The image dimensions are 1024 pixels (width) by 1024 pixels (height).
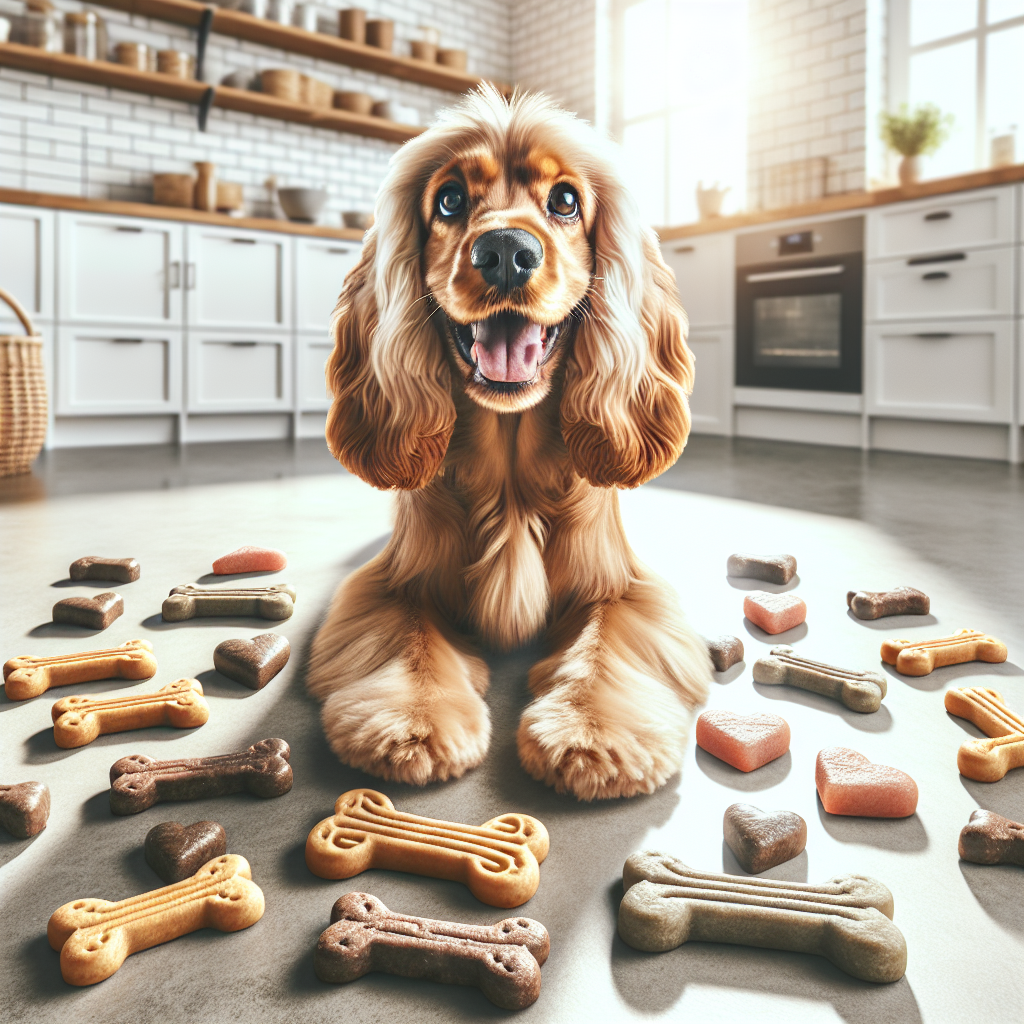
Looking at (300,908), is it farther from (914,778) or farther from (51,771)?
(914,778)

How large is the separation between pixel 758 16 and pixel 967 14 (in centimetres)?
147

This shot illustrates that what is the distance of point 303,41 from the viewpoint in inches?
241

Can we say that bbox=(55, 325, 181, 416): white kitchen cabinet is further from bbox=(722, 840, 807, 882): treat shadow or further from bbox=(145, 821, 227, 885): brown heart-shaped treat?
bbox=(722, 840, 807, 882): treat shadow

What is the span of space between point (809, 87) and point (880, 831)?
234 inches

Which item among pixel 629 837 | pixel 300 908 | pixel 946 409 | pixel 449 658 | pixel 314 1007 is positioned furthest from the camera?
pixel 946 409

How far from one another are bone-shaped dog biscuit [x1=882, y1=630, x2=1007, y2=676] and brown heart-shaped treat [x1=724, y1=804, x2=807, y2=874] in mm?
620

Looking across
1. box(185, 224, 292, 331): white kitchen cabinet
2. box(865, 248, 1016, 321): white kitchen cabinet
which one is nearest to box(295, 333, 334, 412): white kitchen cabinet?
box(185, 224, 292, 331): white kitchen cabinet

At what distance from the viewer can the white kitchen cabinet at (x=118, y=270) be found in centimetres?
478

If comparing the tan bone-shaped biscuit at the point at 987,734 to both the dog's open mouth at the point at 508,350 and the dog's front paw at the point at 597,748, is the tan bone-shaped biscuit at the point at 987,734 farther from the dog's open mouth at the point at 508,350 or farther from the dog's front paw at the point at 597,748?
the dog's open mouth at the point at 508,350

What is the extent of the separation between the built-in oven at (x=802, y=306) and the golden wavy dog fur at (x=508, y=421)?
381 cm

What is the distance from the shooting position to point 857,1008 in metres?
0.65

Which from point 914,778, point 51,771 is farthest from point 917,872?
point 51,771

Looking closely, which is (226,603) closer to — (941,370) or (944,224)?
(941,370)


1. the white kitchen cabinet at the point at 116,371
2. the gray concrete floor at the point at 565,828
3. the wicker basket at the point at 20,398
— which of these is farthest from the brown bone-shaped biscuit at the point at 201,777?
the white kitchen cabinet at the point at 116,371
